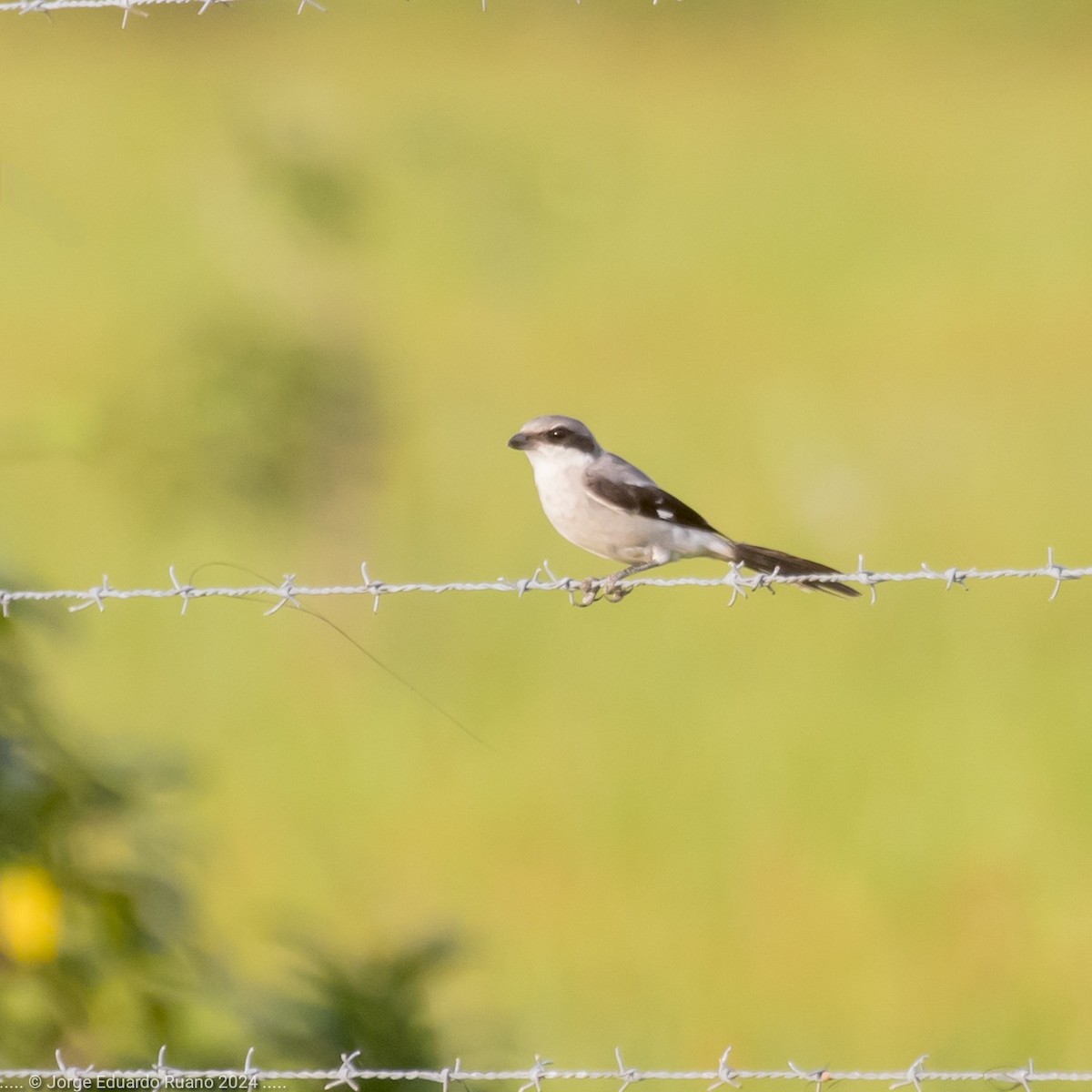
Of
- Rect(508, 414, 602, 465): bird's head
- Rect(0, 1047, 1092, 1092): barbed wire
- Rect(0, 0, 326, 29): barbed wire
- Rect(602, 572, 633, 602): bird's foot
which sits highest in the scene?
Rect(0, 0, 326, 29): barbed wire

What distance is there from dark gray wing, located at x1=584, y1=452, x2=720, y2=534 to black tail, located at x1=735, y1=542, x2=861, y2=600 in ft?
0.35

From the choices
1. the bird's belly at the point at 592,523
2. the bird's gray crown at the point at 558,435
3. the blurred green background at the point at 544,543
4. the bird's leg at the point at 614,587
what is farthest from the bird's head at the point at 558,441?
the blurred green background at the point at 544,543

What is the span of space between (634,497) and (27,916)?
1.67 meters

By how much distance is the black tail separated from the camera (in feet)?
11.7

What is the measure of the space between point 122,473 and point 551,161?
5251 millimetres

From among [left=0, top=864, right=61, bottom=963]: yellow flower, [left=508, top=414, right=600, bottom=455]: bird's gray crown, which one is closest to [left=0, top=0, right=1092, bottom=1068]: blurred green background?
[left=0, top=864, right=61, bottom=963]: yellow flower

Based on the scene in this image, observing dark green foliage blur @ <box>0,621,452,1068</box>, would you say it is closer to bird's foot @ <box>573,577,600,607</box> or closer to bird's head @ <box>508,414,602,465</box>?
bird's foot @ <box>573,577,600,607</box>

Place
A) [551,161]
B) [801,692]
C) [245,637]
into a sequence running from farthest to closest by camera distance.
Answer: [551,161] < [245,637] < [801,692]

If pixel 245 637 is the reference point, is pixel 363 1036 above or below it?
below

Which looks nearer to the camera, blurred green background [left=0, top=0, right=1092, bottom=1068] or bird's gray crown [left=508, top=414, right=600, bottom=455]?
bird's gray crown [left=508, top=414, right=600, bottom=455]

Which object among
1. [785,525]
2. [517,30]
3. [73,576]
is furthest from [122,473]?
[517,30]

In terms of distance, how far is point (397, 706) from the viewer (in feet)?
27.9

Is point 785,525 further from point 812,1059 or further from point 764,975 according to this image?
point 812,1059

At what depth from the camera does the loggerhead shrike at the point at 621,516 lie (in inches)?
158
